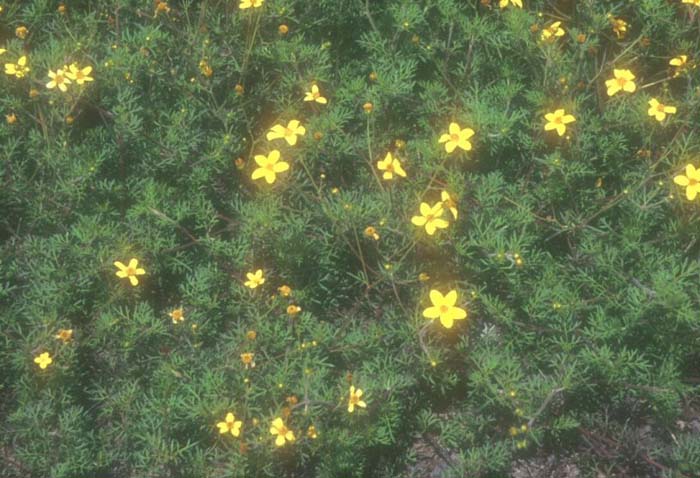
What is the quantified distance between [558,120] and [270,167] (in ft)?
4.64

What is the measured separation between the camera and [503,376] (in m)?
3.90

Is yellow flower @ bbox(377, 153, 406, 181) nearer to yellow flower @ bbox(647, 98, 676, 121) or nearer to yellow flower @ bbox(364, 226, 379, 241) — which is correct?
yellow flower @ bbox(364, 226, 379, 241)

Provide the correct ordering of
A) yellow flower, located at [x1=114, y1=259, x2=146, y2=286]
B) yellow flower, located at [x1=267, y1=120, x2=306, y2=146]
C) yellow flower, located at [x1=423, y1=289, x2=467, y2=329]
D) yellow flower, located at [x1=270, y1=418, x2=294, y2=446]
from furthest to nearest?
1. yellow flower, located at [x1=267, y1=120, x2=306, y2=146]
2. yellow flower, located at [x1=114, y1=259, x2=146, y2=286]
3. yellow flower, located at [x1=423, y1=289, x2=467, y2=329]
4. yellow flower, located at [x1=270, y1=418, x2=294, y2=446]

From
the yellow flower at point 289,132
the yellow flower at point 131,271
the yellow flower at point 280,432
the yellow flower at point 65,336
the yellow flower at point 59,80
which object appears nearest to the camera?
the yellow flower at point 280,432

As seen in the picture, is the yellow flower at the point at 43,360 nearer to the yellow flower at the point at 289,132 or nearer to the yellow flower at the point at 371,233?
the yellow flower at the point at 289,132

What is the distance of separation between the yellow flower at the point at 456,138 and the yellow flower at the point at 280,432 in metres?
1.50

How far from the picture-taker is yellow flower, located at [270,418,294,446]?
3.62 meters

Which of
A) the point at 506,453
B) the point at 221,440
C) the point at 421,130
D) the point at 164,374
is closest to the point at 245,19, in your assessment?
the point at 421,130

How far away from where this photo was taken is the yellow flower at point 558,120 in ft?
13.5

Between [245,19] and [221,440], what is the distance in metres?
2.21

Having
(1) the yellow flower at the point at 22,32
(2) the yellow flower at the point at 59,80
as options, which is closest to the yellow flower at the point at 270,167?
(2) the yellow flower at the point at 59,80

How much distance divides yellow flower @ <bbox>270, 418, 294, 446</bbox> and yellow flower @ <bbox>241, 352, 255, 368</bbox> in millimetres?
316

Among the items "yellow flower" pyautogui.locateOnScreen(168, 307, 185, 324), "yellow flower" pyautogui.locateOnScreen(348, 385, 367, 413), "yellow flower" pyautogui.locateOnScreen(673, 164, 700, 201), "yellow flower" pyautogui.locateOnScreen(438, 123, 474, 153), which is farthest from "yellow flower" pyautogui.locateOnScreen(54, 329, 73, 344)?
"yellow flower" pyautogui.locateOnScreen(673, 164, 700, 201)

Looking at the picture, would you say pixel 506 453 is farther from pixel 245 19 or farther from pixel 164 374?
pixel 245 19
